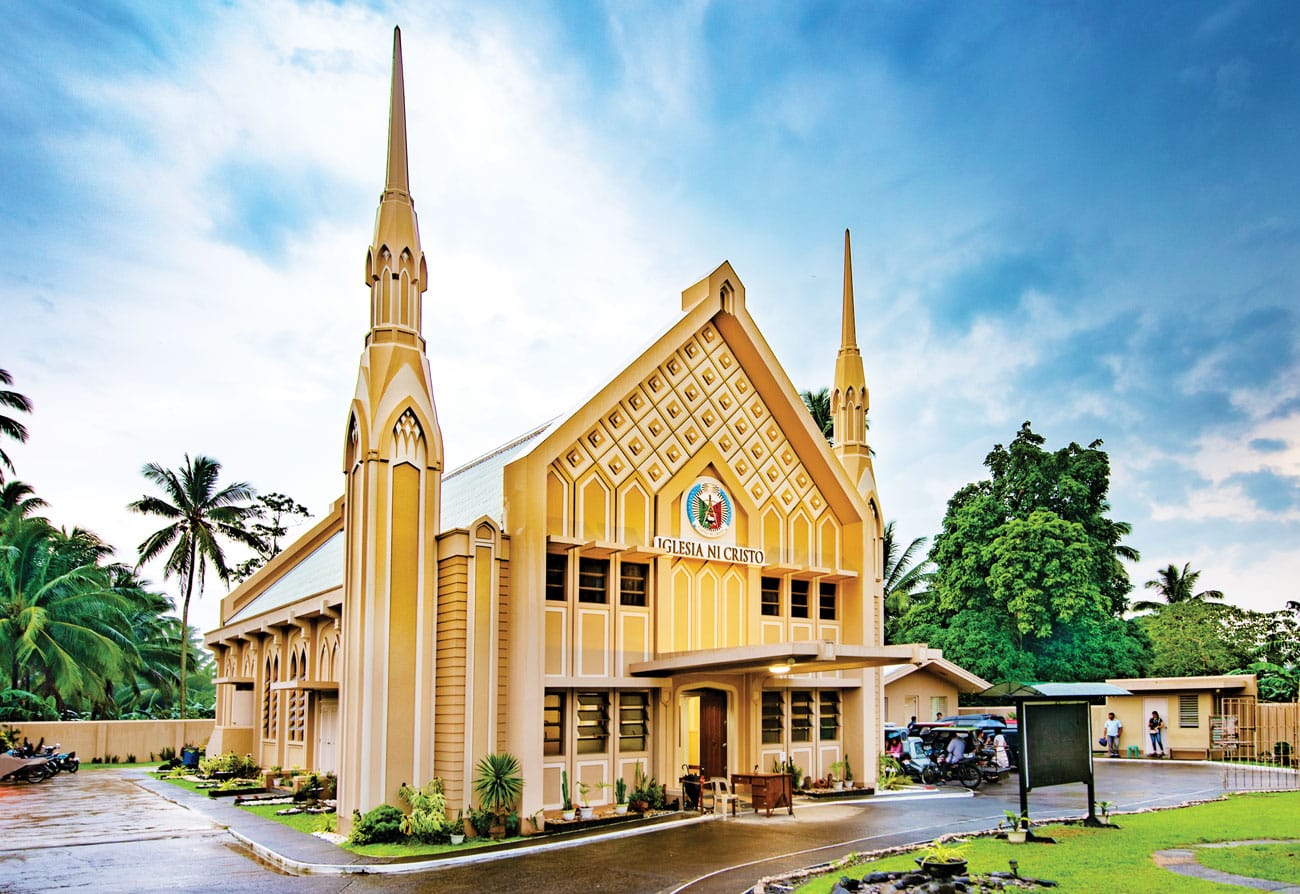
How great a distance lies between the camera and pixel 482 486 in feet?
81.9

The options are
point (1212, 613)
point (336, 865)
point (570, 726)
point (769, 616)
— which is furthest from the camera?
point (1212, 613)

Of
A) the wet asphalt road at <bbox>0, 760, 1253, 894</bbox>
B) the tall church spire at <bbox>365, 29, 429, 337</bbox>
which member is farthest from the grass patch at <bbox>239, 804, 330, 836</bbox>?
the tall church spire at <bbox>365, 29, 429, 337</bbox>

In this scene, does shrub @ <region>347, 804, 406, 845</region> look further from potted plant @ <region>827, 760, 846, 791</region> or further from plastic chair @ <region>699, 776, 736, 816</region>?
potted plant @ <region>827, 760, 846, 791</region>

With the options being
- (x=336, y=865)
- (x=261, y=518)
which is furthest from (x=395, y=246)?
(x=261, y=518)

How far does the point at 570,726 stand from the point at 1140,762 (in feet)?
81.5

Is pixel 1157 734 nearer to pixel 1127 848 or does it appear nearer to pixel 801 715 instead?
pixel 801 715

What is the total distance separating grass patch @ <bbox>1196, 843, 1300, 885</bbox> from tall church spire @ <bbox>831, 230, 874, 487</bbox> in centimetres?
1359

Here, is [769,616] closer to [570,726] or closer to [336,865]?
[570,726]

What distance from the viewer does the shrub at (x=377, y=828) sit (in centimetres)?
1795

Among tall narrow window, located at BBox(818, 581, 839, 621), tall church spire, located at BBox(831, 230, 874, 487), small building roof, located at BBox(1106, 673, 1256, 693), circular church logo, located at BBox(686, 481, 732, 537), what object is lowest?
small building roof, located at BBox(1106, 673, 1256, 693)

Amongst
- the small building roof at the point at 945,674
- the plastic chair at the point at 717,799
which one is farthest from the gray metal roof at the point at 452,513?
the small building roof at the point at 945,674

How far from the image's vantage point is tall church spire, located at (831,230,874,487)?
28.0m

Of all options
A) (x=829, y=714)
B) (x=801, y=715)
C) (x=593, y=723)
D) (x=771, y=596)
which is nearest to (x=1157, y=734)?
(x=829, y=714)

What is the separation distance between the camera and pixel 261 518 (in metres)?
53.6
